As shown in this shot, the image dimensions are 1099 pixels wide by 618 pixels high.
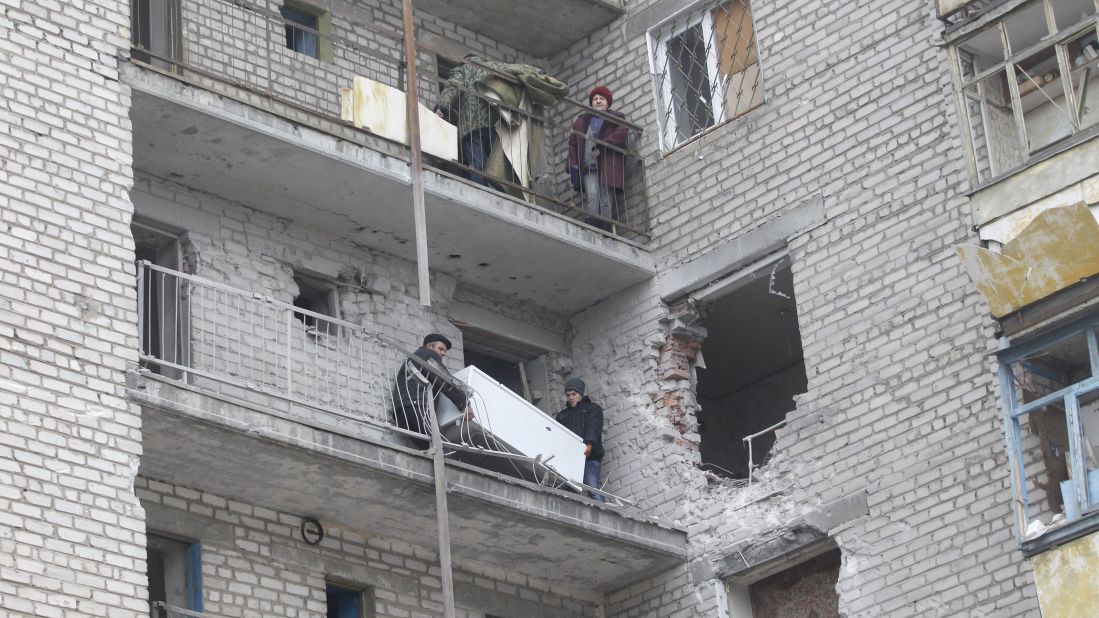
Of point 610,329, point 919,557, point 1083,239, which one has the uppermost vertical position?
point 610,329

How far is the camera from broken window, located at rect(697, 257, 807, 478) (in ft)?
58.7

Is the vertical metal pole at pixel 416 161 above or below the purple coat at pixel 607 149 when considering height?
below

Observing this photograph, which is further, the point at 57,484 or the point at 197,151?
the point at 197,151

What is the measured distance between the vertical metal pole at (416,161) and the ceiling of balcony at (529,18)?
2.28 metres

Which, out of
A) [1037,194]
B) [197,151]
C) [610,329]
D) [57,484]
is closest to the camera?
[57,484]

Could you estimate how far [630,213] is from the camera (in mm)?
17312

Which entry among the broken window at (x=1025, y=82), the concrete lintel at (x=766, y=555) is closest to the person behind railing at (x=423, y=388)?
the concrete lintel at (x=766, y=555)

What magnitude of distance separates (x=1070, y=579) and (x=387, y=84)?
6589mm

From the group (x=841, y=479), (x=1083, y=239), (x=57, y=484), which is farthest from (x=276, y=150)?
(x=1083, y=239)

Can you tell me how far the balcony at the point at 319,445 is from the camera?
1380 centimetres

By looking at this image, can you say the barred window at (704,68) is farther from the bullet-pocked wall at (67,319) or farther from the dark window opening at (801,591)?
the bullet-pocked wall at (67,319)

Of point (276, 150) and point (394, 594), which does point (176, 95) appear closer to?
point (276, 150)

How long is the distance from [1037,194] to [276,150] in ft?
16.5

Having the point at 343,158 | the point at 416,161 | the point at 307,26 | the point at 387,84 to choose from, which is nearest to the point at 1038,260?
the point at 416,161
